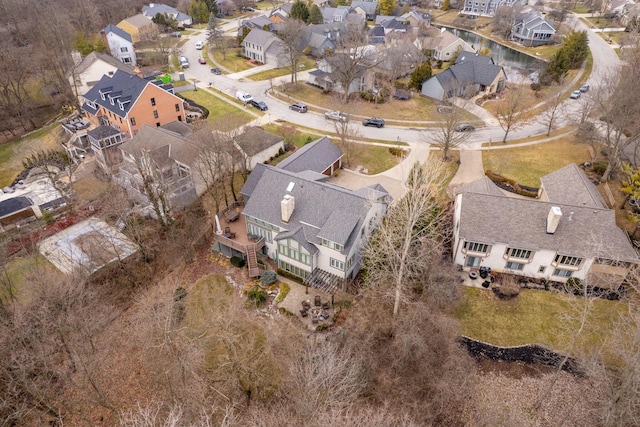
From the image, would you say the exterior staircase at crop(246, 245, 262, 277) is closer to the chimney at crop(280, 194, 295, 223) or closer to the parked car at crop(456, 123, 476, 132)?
the chimney at crop(280, 194, 295, 223)

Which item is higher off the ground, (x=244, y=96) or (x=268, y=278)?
(x=244, y=96)

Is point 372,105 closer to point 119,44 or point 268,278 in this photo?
point 268,278

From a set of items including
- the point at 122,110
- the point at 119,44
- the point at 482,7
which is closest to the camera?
the point at 122,110

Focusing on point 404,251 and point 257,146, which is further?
point 257,146

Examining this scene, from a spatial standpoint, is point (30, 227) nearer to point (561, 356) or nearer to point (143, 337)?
point (143, 337)

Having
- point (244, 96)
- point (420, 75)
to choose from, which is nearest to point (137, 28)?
point (244, 96)

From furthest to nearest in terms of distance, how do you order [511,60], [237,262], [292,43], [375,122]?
1. [511,60]
2. [292,43]
3. [375,122]
4. [237,262]

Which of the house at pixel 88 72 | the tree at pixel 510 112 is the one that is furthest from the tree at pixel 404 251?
the house at pixel 88 72

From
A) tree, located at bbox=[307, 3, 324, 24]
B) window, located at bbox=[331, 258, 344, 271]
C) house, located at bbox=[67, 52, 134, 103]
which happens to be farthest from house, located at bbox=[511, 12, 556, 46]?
window, located at bbox=[331, 258, 344, 271]
